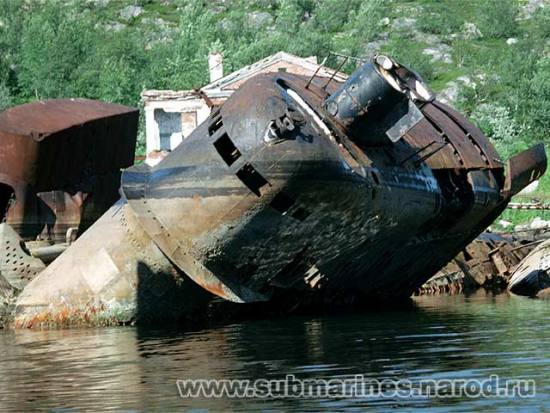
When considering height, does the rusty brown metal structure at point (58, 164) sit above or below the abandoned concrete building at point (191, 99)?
below

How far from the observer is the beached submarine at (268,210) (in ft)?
77.7

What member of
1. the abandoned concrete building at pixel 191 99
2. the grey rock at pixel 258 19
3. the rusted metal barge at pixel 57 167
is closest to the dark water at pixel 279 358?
the rusted metal barge at pixel 57 167

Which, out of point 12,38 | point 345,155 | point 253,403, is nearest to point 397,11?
point 12,38

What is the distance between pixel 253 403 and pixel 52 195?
56.3ft

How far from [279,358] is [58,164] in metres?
12.9

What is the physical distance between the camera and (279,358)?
20.2 metres

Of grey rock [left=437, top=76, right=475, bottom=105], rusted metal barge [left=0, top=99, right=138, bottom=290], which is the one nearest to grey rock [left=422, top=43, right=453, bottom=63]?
grey rock [left=437, top=76, right=475, bottom=105]

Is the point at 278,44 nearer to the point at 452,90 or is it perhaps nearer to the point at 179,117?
the point at 452,90

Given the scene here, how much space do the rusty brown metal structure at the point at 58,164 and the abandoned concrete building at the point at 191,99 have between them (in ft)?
105

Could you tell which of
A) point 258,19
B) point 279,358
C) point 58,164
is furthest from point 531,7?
point 279,358

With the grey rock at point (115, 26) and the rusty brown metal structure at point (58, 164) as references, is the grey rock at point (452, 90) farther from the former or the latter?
the rusty brown metal structure at point (58, 164)

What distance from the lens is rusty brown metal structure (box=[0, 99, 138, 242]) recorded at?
3120 cm

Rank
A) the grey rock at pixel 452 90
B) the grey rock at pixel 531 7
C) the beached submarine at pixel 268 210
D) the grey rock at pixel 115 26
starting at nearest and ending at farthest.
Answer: the beached submarine at pixel 268 210
the grey rock at pixel 452 90
the grey rock at pixel 115 26
the grey rock at pixel 531 7

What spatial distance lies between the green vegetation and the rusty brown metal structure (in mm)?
27767
